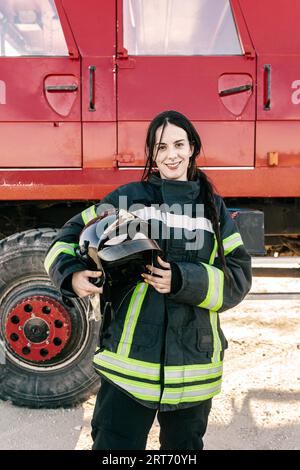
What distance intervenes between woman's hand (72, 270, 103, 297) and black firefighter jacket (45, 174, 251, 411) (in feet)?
0.08

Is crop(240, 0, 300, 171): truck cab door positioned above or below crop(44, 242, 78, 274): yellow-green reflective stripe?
above

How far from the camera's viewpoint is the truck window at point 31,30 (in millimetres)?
2502

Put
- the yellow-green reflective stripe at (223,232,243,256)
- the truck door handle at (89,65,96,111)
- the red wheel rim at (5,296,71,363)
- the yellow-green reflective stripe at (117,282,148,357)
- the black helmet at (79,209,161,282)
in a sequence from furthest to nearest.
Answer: the truck door handle at (89,65,96,111) → the red wheel rim at (5,296,71,363) → the yellow-green reflective stripe at (223,232,243,256) → the yellow-green reflective stripe at (117,282,148,357) → the black helmet at (79,209,161,282)

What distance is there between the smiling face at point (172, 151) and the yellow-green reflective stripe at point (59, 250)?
0.39 metres

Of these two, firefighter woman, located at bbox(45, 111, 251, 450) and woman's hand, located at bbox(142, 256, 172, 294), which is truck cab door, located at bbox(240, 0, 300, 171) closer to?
firefighter woman, located at bbox(45, 111, 251, 450)

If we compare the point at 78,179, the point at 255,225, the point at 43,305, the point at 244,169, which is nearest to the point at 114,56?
the point at 78,179

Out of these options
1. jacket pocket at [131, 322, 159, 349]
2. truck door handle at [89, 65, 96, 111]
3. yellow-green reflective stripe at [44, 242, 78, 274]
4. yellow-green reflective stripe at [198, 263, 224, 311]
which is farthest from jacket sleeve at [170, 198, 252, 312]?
truck door handle at [89, 65, 96, 111]

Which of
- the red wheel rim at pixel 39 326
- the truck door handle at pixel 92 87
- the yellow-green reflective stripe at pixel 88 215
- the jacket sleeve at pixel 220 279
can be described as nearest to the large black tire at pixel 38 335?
the red wheel rim at pixel 39 326

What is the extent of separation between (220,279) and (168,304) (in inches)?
7.0

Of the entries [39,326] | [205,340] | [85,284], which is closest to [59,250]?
[85,284]

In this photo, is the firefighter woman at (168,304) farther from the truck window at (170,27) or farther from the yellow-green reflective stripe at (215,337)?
the truck window at (170,27)

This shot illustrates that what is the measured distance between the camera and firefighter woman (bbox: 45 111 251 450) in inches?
52.4

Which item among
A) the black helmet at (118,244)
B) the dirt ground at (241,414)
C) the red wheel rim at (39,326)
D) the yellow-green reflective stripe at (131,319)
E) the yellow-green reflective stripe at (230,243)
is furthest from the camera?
the red wheel rim at (39,326)

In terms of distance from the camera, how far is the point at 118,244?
1.26m
